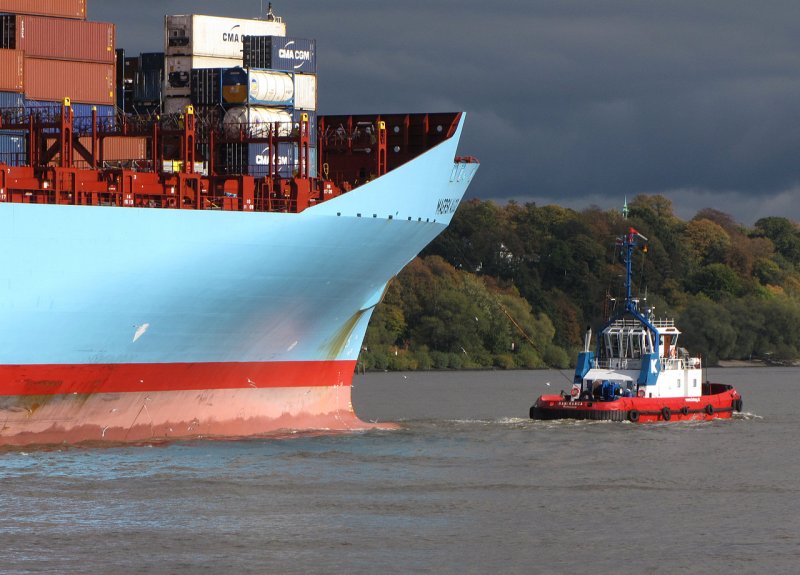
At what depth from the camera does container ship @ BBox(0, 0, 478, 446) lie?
118ft

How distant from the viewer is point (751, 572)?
1004 inches

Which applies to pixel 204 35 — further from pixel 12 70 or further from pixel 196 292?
pixel 196 292

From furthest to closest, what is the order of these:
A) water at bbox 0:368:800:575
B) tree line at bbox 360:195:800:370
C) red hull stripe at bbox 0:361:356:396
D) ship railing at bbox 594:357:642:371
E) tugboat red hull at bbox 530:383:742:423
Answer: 1. tree line at bbox 360:195:800:370
2. ship railing at bbox 594:357:642:371
3. tugboat red hull at bbox 530:383:742:423
4. red hull stripe at bbox 0:361:356:396
5. water at bbox 0:368:800:575

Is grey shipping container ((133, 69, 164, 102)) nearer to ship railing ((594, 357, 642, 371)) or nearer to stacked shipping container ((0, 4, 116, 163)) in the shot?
stacked shipping container ((0, 4, 116, 163))

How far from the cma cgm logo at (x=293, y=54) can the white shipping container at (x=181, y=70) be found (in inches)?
93.5

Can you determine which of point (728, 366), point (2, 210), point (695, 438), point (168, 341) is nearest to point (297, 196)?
point (168, 341)

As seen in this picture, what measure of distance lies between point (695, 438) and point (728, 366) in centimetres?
7263

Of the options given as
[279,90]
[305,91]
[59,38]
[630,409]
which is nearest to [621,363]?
[630,409]

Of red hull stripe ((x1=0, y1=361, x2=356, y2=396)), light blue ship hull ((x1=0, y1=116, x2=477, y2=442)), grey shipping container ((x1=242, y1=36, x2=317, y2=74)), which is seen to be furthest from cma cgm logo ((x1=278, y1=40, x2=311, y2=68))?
red hull stripe ((x1=0, y1=361, x2=356, y2=396))

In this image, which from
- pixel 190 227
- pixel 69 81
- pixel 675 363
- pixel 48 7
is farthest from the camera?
pixel 675 363

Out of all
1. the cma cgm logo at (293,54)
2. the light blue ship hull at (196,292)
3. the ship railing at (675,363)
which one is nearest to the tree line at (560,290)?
the ship railing at (675,363)

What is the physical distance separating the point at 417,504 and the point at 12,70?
17129 mm

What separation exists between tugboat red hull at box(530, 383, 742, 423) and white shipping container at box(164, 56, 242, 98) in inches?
558

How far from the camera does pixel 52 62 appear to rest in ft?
138
